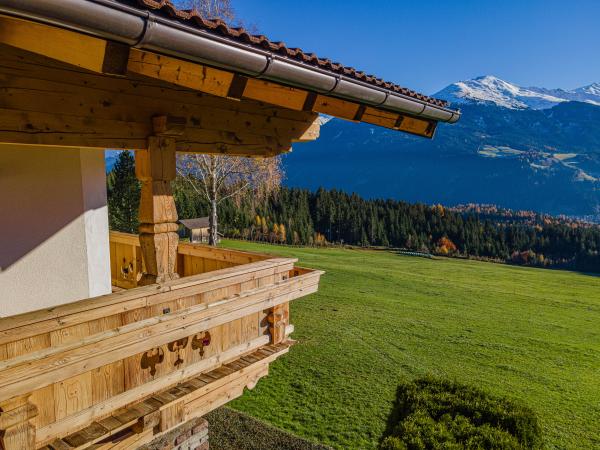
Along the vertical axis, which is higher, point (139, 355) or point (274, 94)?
point (274, 94)

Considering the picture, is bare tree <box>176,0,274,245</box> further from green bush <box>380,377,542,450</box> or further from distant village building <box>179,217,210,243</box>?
green bush <box>380,377,542,450</box>

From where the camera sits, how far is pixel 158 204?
461cm

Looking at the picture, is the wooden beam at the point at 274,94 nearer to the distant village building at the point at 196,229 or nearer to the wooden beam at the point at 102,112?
the wooden beam at the point at 102,112

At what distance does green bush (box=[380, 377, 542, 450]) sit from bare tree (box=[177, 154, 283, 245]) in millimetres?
16636

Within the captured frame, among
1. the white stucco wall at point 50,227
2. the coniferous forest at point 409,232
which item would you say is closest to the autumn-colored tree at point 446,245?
the coniferous forest at point 409,232

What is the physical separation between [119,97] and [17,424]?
3.01 meters

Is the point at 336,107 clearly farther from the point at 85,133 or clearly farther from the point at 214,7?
the point at 214,7

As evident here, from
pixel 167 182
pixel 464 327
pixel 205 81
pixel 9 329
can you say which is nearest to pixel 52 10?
pixel 205 81

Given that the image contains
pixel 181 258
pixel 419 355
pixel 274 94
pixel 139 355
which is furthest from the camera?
pixel 419 355

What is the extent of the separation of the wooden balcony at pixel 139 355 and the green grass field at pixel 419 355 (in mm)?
5471

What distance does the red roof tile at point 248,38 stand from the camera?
2692 mm

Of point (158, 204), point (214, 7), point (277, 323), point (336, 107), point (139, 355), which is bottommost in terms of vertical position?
point (277, 323)

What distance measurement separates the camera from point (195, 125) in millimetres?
5273

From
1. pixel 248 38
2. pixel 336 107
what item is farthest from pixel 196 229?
pixel 248 38
